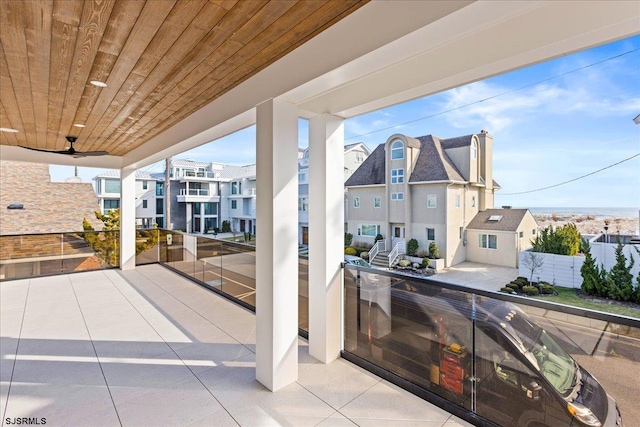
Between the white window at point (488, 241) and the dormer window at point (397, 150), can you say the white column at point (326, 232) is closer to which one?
the dormer window at point (397, 150)

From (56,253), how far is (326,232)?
648 cm

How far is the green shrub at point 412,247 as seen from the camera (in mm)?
3211

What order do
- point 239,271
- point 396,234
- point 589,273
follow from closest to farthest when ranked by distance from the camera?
point 589,273 < point 396,234 < point 239,271

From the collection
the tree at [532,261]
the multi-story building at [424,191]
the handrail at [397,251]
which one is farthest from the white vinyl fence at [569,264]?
the handrail at [397,251]

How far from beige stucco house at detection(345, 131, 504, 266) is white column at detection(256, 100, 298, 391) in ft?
3.96

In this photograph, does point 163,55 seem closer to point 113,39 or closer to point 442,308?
point 113,39

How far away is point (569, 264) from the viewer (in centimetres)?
266

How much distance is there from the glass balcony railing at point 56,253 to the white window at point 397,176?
6384 millimetres

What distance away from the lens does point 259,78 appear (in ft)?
7.70

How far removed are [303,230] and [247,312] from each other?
1803 mm

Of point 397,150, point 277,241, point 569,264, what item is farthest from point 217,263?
point 569,264

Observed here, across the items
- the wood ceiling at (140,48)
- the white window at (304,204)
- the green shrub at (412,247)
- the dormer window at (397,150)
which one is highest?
the wood ceiling at (140,48)

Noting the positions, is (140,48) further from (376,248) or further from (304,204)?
(376,248)

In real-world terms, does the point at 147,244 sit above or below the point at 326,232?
below
